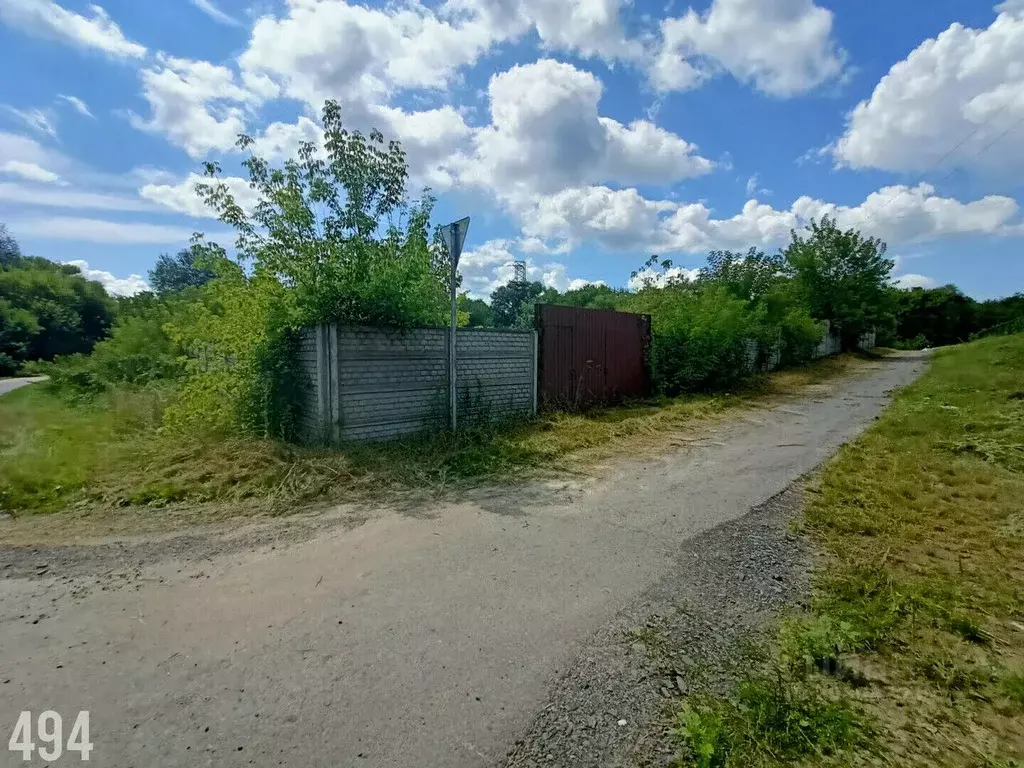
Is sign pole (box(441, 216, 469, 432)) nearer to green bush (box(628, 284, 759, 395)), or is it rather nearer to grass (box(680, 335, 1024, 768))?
grass (box(680, 335, 1024, 768))

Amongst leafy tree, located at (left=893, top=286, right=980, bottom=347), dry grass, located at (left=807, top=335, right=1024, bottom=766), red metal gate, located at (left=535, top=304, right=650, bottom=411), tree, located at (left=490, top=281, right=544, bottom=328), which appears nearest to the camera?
dry grass, located at (left=807, top=335, right=1024, bottom=766)

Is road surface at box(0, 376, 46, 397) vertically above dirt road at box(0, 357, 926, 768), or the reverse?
road surface at box(0, 376, 46, 397)

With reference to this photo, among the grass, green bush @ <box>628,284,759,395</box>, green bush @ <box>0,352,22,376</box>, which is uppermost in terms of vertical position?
green bush @ <box>628,284,759,395</box>

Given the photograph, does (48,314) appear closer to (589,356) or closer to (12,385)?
(12,385)

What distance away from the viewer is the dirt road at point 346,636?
5.78 ft

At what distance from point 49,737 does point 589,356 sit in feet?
27.1

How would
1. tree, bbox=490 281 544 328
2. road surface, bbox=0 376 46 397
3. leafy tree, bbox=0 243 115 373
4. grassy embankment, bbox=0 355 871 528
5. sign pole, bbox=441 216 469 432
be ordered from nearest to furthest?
grassy embankment, bbox=0 355 871 528
sign pole, bbox=441 216 469 432
road surface, bbox=0 376 46 397
leafy tree, bbox=0 243 115 373
tree, bbox=490 281 544 328

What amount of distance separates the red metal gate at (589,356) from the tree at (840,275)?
18585 millimetres

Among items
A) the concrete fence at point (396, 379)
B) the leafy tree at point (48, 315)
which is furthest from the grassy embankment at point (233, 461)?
the leafy tree at point (48, 315)

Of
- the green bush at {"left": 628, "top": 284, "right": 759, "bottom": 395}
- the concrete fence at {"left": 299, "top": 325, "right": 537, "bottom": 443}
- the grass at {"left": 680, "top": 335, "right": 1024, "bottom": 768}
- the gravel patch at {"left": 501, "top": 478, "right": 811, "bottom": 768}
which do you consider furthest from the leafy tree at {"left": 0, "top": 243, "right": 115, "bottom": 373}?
the grass at {"left": 680, "top": 335, "right": 1024, "bottom": 768}

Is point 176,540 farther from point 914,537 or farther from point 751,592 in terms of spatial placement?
point 914,537

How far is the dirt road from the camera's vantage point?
5.78 feet

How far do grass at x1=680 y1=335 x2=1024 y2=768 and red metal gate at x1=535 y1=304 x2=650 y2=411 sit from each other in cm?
434

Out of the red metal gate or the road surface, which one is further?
the road surface
